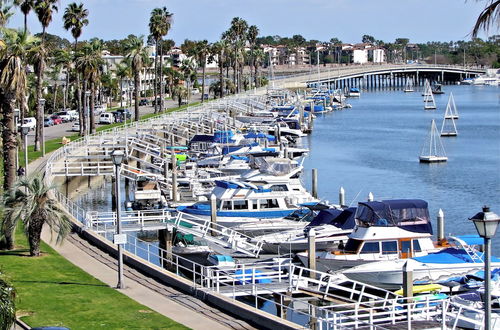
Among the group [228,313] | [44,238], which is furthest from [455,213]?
[228,313]

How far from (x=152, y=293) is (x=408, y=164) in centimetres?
6625

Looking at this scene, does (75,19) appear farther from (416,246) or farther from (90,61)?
(416,246)

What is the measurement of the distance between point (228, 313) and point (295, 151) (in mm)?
57101

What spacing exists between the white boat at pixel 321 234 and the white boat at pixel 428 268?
5634 millimetres

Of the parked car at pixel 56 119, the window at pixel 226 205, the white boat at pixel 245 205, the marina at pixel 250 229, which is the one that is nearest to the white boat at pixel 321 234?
the marina at pixel 250 229

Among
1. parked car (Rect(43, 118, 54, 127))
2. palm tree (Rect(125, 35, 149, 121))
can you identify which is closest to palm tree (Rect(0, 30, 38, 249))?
palm tree (Rect(125, 35, 149, 121))

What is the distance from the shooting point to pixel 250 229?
53406 mm

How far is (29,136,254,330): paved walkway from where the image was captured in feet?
98.9

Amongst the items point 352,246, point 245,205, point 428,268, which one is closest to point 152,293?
point 352,246

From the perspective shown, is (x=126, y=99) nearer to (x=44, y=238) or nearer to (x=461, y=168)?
(x=461, y=168)

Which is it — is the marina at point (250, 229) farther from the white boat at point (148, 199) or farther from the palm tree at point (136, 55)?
the palm tree at point (136, 55)

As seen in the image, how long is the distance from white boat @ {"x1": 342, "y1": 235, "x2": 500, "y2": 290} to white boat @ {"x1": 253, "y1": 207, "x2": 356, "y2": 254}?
5634mm

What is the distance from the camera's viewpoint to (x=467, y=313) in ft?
102

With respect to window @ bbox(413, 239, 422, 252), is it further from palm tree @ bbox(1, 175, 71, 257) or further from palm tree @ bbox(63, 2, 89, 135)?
palm tree @ bbox(63, 2, 89, 135)
